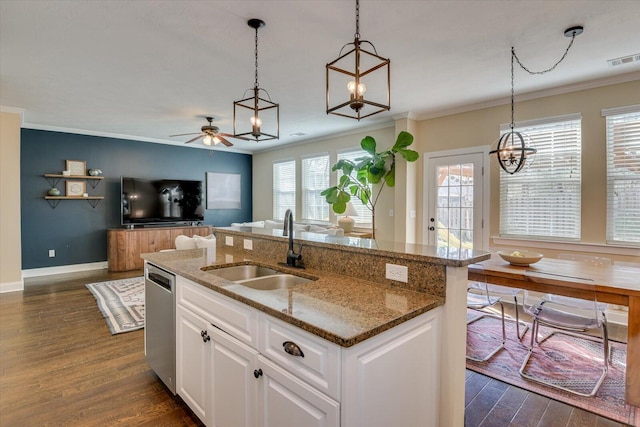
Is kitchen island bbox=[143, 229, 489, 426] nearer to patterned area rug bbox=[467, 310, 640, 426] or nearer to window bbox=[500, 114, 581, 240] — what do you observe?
patterned area rug bbox=[467, 310, 640, 426]

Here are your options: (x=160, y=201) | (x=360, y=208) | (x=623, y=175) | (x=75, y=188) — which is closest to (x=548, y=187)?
(x=623, y=175)

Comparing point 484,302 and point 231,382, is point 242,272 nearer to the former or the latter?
point 231,382

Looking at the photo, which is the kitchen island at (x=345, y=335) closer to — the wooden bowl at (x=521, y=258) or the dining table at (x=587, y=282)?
the dining table at (x=587, y=282)

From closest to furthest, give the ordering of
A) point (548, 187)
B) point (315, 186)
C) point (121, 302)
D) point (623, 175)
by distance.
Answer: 1. point (623, 175)
2. point (548, 187)
3. point (121, 302)
4. point (315, 186)

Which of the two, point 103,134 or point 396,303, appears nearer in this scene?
point 396,303

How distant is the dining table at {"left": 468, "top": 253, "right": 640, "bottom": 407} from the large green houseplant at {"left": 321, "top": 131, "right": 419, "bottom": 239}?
2.53m

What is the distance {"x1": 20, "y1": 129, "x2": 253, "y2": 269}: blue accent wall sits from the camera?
18.9 ft

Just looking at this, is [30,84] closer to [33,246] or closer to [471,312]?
[33,246]

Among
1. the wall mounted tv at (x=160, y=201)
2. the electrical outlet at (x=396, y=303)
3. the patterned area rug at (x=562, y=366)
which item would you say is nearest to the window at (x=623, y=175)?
the patterned area rug at (x=562, y=366)

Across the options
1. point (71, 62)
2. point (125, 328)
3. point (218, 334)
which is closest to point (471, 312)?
point (218, 334)

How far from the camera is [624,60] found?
10.5 feet

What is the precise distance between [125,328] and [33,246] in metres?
3.90

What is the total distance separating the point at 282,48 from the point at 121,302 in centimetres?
373

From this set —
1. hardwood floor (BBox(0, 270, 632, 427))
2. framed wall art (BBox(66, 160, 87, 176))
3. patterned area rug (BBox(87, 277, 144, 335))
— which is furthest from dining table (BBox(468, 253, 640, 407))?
framed wall art (BBox(66, 160, 87, 176))
